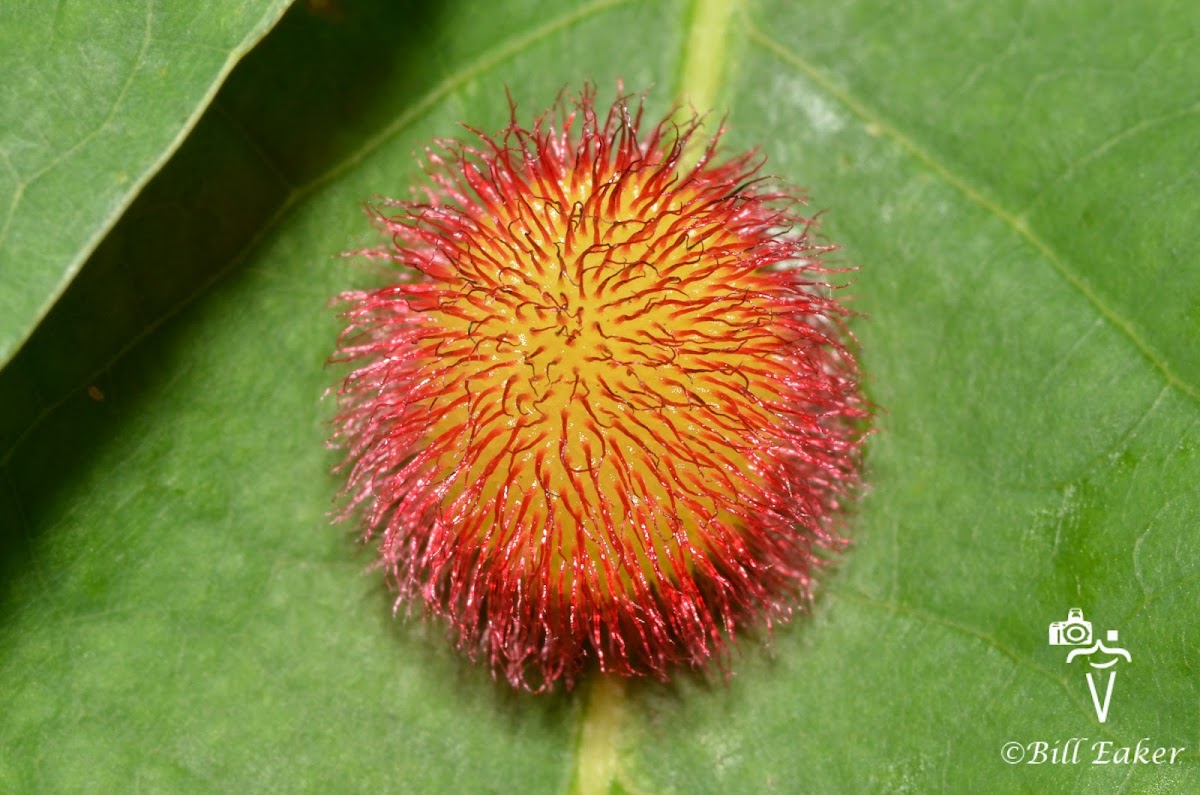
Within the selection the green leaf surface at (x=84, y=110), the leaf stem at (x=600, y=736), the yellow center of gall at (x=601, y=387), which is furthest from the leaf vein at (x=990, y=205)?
the leaf stem at (x=600, y=736)

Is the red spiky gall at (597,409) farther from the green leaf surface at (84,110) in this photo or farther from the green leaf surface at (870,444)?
the green leaf surface at (84,110)

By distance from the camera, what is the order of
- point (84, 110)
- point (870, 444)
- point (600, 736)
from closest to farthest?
point (84, 110) < point (600, 736) < point (870, 444)

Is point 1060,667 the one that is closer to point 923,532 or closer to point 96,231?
point 923,532

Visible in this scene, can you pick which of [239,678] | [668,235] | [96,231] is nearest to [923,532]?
[668,235]

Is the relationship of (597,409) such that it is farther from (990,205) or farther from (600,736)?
(990,205)

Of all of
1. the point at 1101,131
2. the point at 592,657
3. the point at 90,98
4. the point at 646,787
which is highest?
the point at 1101,131

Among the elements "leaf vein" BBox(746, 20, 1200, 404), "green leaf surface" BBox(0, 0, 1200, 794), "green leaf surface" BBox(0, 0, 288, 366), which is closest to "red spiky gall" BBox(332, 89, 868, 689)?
"green leaf surface" BBox(0, 0, 1200, 794)

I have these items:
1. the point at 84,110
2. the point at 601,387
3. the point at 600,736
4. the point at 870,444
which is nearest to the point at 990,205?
the point at 870,444
